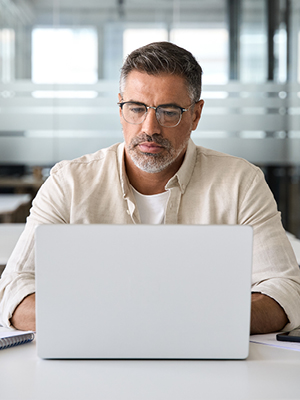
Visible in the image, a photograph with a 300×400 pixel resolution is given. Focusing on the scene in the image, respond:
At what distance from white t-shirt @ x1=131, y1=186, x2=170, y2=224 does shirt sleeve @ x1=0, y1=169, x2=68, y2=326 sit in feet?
0.76

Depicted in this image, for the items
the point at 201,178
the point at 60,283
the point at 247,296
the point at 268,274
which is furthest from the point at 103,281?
the point at 201,178

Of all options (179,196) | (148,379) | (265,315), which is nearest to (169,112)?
(179,196)

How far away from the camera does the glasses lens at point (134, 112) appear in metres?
1.48

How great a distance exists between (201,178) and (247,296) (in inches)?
29.3

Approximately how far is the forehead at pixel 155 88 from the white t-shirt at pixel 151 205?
0.29m

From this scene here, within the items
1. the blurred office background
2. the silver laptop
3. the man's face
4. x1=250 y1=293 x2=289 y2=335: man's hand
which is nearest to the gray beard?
the man's face

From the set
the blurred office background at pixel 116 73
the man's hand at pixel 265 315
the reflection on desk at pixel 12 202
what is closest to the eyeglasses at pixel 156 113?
the man's hand at pixel 265 315

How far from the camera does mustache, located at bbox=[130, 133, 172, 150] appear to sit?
4.93ft

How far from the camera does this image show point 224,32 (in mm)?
4484

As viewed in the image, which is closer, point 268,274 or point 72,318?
point 72,318

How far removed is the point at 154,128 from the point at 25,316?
634 mm

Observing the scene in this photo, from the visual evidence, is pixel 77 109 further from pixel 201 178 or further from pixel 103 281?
pixel 103 281

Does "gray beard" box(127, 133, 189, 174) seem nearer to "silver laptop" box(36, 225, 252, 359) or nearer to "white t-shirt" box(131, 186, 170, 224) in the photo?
"white t-shirt" box(131, 186, 170, 224)

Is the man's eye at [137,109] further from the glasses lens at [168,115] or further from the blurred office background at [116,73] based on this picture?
the blurred office background at [116,73]
